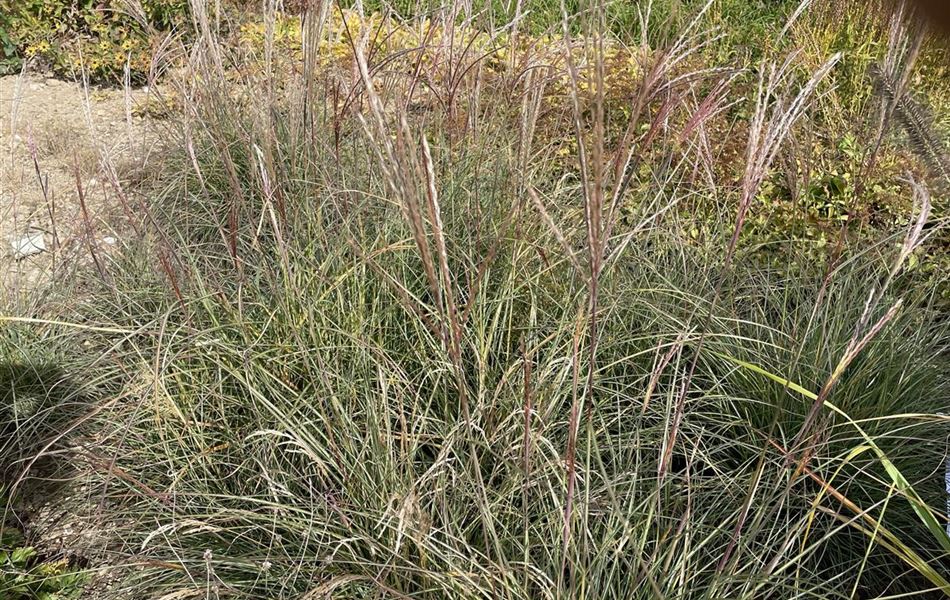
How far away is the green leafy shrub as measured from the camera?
18.4 ft

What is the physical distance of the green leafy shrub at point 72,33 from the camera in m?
5.59

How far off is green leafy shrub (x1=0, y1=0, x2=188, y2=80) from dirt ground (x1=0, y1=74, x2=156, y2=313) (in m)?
0.16

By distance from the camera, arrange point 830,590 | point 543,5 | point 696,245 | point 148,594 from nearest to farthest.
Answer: point 830,590 → point 148,594 → point 696,245 → point 543,5

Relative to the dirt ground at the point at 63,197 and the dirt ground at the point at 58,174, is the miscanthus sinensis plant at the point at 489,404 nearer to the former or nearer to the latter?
the dirt ground at the point at 63,197

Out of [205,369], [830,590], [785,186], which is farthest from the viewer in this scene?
[785,186]

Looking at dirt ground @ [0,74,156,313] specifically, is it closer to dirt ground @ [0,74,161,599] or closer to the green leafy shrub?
dirt ground @ [0,74,161,599]

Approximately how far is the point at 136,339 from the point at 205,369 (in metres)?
0.50

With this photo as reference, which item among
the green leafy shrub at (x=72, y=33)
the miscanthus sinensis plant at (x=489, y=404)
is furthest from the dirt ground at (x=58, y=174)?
the miscanthus sinensis plant at (x=489, y=404)

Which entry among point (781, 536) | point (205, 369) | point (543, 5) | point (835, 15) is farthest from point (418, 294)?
point (543, 5)

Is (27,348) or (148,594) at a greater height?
(27,348)

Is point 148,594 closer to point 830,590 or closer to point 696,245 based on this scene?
point 830,590

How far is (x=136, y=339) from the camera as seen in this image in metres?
2.62

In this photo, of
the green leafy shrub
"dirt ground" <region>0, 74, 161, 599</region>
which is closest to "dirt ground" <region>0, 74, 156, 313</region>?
"dirt ground" <region>0, 74, 161, 599</region>

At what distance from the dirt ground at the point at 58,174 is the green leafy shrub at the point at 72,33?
6.4 inches
